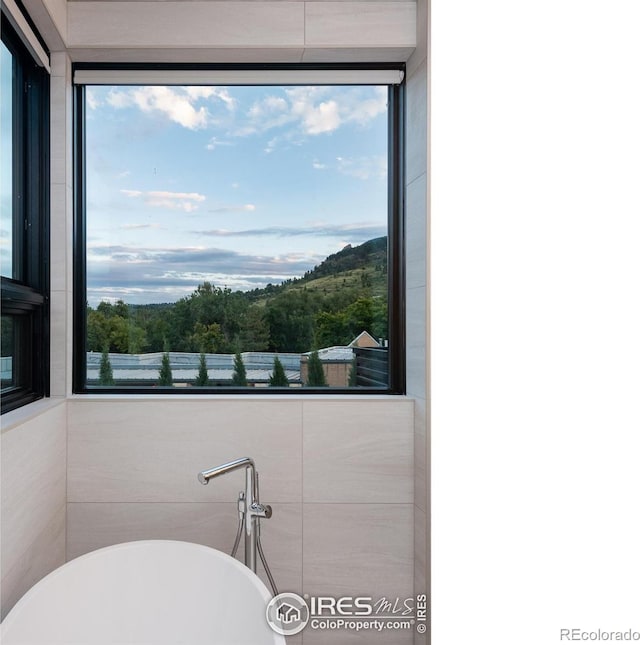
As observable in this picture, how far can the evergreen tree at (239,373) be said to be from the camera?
169 cm

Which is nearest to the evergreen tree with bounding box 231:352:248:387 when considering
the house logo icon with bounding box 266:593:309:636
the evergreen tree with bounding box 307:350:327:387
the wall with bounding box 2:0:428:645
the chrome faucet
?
the wall with bounding box 2:0:428:645

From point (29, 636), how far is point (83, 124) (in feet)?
5.08

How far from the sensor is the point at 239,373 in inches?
66.6

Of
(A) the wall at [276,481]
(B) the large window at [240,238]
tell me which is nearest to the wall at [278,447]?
(A) the wall at [276,481]

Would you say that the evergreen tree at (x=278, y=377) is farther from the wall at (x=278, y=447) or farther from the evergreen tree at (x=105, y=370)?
the evergreen tree at (x=105, y=370)

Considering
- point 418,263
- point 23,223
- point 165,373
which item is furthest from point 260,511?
point 23,223

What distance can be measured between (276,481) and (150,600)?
0.48m

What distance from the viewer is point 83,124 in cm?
164

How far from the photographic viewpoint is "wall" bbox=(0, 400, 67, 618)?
1132 millimetres

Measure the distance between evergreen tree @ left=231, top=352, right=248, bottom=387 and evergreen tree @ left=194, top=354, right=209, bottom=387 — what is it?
0.31 ft

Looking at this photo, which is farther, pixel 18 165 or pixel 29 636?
pixel 18 165
